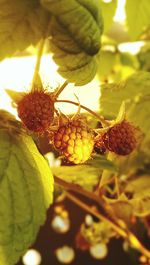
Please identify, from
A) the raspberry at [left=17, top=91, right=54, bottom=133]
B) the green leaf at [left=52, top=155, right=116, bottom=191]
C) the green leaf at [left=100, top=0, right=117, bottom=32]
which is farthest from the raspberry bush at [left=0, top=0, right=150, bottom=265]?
the green leaf at [left=100, top=0, right=117, bottom=32]

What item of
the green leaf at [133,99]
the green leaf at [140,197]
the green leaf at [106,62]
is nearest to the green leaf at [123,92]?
the green leaf at [133,99]

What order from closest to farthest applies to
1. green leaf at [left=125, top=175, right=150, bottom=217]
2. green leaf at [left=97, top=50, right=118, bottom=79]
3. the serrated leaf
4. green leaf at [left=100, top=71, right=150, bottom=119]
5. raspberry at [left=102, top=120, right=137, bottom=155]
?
the serrated leaf < raspberry at [left=102, top=120, right=137, bottom=155] < green leaf at [left=100, top=71, right=150, bottom=119] < green leaf at [left=125, top=175, right=150, bottom=217] < green leaf at [left=97, top=50, right=118, bottom=79]

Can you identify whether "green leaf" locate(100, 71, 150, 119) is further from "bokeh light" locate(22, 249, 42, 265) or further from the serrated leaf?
"bokeh light" locate(22, 249, 42, 265)

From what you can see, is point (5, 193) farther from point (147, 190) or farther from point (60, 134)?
point (147, 190)

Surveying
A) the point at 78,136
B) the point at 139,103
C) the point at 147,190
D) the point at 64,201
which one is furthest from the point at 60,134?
the point at 64,201

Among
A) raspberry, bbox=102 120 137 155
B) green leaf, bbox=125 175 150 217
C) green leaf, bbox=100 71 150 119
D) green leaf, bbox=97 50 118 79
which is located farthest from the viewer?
green leaf, bbox=97 50 118 79

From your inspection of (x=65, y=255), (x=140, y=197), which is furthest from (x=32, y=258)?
(x=140, y=197)

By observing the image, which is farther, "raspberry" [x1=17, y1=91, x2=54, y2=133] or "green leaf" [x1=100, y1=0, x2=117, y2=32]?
"green leaf" [x1=100, y1=0, x2=117, y2=32]
